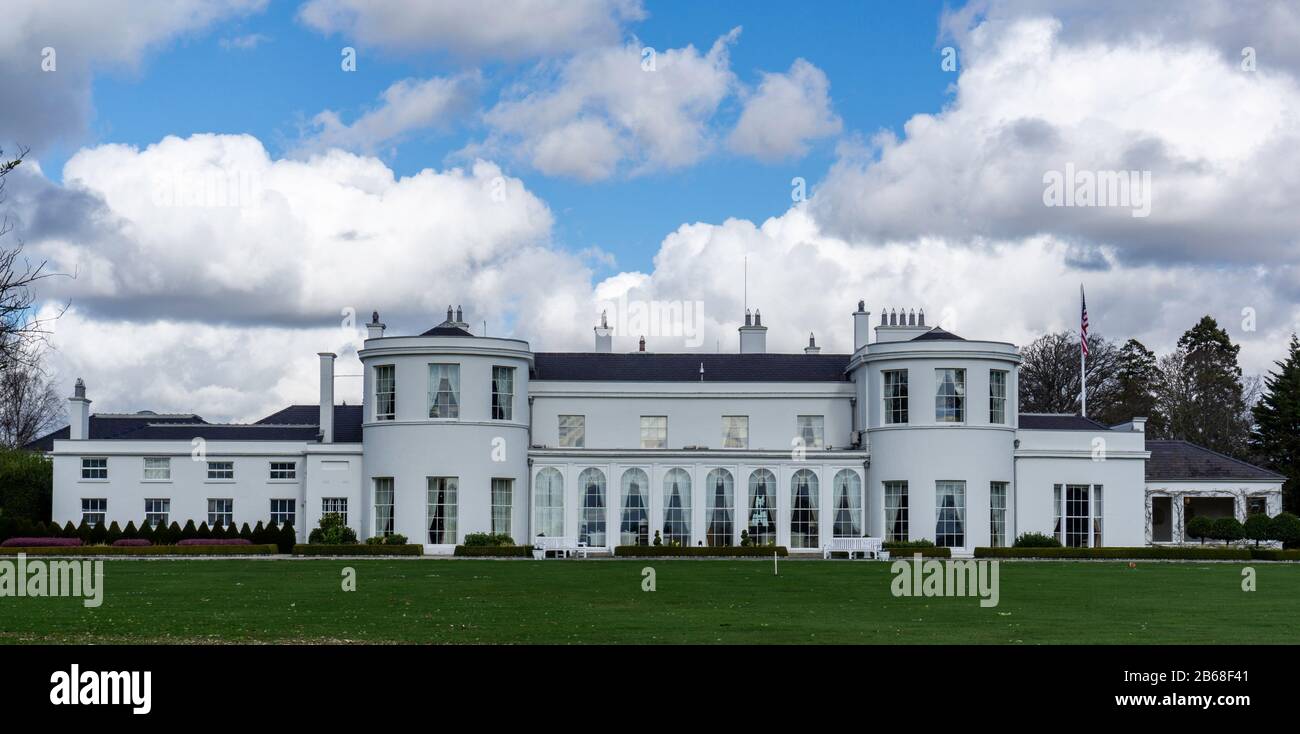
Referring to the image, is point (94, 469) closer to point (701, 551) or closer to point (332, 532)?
point (332, 532)

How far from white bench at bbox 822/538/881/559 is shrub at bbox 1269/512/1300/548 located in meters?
16.9

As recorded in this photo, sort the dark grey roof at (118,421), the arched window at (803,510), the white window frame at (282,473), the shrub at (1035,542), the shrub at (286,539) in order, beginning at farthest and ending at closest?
the dark grey roof at (118,421) < the white window frame at (282,473) < the arched window at (803,510) < the shrub at (1035,542) < the shrub at (286,539)

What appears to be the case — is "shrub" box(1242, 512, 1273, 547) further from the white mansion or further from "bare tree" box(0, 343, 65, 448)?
"bare tree" box(0, 343, 65, 448)

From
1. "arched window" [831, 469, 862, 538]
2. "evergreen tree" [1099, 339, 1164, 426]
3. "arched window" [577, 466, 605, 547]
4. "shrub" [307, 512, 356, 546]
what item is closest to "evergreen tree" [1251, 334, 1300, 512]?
"evergreen tree" [1099, 339, 1164, 426]

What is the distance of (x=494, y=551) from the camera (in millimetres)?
47594

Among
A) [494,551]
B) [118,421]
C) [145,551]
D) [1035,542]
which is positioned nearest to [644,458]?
[494,551]

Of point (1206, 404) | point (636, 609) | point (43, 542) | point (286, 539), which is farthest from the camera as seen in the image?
point (1206, 404)

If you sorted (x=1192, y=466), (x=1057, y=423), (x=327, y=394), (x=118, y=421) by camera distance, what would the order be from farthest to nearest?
(x=118, y=421)
(x=1192, y=466)
(x=1057, y=423)
(x=327, y=394)

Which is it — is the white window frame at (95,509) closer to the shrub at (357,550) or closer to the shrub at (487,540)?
the shrub at (357,550)

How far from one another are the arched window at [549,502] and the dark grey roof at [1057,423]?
60.3 ft

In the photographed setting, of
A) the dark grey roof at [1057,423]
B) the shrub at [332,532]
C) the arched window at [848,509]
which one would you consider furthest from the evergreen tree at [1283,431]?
the shrub at [332,532]

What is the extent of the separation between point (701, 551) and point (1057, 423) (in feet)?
55.9

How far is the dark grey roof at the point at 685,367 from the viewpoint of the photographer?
5581cm
